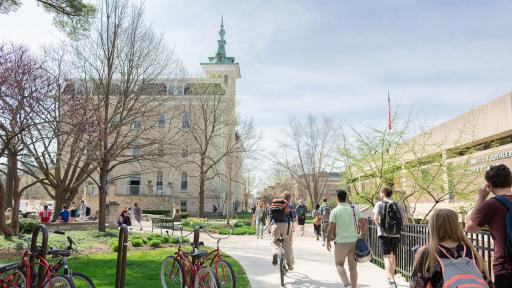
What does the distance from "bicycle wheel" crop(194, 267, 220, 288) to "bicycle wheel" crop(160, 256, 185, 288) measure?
591mm

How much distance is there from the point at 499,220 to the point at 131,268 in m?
8.19

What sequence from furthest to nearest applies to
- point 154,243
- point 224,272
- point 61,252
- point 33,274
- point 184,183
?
point 184,183 → point 154,243 → point 224,272 → point 33,274 → point 61,252

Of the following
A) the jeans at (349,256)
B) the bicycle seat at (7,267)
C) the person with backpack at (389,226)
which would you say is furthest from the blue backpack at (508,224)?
the bicycle seat at (7,267)

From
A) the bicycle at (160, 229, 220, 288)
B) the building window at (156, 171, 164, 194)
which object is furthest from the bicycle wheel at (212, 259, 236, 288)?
the building window at (156, 171, 164, 194)

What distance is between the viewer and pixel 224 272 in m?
6.83

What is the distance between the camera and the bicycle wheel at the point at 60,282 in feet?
17.6

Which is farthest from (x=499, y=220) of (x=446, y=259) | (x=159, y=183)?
(x=159, y=183)

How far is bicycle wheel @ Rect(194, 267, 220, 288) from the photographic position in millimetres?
6284

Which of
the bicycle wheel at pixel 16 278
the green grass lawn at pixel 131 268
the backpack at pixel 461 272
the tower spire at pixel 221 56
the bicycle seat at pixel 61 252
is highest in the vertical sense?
the tower spire at pixel 221 56

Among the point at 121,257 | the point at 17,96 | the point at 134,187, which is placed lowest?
the point at 121,257

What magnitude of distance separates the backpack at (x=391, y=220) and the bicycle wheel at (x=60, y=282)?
5.42 meters

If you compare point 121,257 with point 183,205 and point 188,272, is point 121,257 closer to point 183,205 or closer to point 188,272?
point 188,272

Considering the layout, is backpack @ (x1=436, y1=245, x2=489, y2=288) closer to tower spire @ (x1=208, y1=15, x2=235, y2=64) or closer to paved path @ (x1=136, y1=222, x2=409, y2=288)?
paved path @ (x1=136, y1=222, x2=409, y2=288)

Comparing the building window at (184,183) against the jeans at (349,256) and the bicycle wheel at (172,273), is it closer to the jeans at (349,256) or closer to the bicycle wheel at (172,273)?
the bicycle wheel at (172,273)
